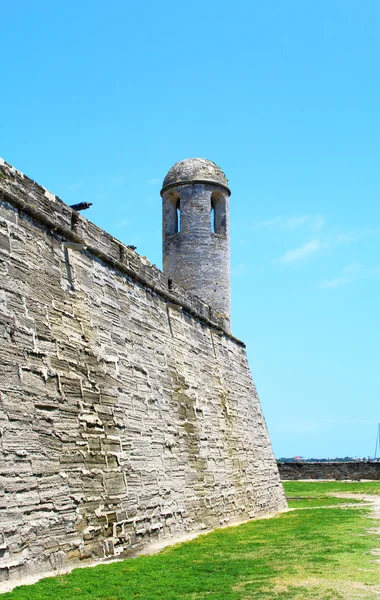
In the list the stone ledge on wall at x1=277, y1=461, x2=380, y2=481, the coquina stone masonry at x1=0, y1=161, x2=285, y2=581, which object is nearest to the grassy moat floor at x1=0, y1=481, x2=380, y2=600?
the coquina stone masonry at x1=0, y1=161, x2=285, y2=581

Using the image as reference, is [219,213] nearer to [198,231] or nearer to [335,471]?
[198,231]

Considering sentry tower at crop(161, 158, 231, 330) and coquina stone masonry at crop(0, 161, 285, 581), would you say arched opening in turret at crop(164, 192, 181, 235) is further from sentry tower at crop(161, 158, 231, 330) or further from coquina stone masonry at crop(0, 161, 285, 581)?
coquina stone masonry at crop(0, 161, 285, 581)

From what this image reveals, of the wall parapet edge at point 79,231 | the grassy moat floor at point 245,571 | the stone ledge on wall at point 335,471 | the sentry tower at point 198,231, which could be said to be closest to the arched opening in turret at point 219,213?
the sentry tower at point 198,231

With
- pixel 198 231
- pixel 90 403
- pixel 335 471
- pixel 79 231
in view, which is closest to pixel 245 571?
pixel 90 403

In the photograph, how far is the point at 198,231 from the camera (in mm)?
19078

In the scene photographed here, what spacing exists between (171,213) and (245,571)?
13.6 meters

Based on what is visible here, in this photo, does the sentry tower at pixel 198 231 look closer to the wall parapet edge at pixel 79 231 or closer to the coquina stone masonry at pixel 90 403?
the wall parapet edge at pixel 79 231

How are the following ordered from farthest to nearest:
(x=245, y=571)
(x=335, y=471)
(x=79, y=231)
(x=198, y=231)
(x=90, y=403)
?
1. (x=335, y=471)
2. (x=198, y=231)
3. (x=79, y=231)
4. (x=90, y=403)
5. (x=245, y=571)

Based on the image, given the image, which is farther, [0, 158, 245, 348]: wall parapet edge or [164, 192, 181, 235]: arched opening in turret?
[164, 192, 181, 235]: arched opening in turret

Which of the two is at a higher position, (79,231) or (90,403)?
(79,231)

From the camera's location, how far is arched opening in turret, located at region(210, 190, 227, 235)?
1975 cm

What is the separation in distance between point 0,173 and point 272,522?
8.85 meters

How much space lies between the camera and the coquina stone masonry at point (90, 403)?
25.7ft

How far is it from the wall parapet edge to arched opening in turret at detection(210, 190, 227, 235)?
471 cm
